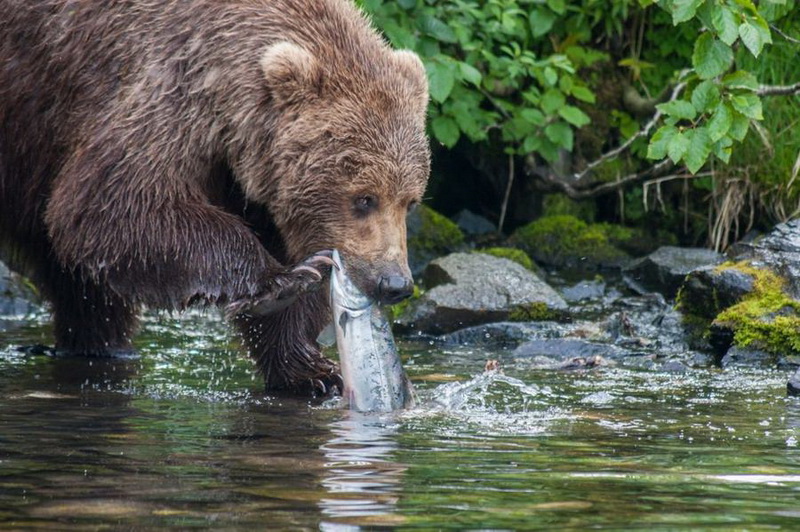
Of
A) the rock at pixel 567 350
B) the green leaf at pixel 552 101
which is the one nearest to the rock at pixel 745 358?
the rock at pixel 567 350

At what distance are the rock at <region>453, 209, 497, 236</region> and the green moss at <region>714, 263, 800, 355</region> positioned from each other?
4315 millimetres

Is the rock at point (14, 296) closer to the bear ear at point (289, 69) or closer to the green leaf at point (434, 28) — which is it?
the green leaf at point (434, 28)

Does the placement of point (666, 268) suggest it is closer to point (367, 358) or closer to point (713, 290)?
point (713, 290)

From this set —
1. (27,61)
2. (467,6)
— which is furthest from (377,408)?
(467,6)

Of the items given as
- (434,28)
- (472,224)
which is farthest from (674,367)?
(472,224)

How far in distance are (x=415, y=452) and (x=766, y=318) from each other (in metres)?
3.37

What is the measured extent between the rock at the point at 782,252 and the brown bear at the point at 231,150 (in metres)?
2.61

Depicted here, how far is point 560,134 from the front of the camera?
34.3ft

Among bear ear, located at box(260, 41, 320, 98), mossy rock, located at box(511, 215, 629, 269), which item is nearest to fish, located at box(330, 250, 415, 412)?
bear ear, located at box(260, 41, 320, 98)

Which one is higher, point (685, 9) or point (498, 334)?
point (685, 9)

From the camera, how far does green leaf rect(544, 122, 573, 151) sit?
10406 millimetres

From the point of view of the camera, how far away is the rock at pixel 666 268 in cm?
974

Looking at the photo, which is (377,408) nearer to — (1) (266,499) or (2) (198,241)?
(2) (198,241)

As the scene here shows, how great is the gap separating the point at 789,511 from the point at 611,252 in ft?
24.4
